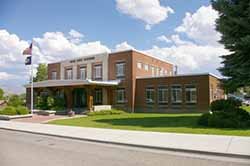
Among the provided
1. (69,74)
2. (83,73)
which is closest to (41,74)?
(69,74)

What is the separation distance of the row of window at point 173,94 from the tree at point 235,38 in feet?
39.5

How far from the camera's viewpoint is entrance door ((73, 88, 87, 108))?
40.6 m

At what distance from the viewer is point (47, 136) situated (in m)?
15.2

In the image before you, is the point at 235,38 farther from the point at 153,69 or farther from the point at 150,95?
the point at 153,69

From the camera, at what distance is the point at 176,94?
32750 millimetres

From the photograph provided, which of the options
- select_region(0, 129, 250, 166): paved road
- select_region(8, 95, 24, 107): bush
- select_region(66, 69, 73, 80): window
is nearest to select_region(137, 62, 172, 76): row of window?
select_region(66, 69, 73, 80): window

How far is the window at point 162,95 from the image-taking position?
33.5m

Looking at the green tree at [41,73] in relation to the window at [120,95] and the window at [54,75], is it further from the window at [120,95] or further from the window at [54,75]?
the window at [120,95]

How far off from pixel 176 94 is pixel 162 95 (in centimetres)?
189

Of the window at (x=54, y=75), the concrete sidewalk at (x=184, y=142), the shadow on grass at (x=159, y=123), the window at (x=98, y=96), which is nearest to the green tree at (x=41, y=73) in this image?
the window at (x=54, y=75)

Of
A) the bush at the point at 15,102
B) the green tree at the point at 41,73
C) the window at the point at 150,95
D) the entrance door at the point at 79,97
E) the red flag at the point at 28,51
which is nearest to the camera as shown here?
the red flag at the point at 28,51

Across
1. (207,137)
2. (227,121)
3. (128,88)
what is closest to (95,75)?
(128,88)

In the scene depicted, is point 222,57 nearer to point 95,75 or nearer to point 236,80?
point 236,80

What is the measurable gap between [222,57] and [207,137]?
928 centimetres
